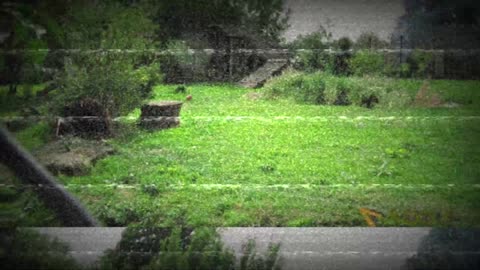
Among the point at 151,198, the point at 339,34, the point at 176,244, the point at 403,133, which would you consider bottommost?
the point at 176,244

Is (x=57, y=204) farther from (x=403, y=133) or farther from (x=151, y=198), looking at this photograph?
(x=403, y=133)

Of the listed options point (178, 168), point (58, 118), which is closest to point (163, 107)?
point (178, 168)

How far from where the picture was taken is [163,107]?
2.97m

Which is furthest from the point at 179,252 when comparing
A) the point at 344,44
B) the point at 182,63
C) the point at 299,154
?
the point at 344,44

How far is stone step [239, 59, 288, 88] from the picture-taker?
2896 mm

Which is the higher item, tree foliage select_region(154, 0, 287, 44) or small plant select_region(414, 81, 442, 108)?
tree foliage select_region(154, 0, 287, 44)

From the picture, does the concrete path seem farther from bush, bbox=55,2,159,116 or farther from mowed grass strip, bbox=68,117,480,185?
bush, bbox=55,2,159,116

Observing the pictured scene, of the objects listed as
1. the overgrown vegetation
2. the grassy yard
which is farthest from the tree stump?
the overgrown vegetation

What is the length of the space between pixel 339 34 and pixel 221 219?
981mm

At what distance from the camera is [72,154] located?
9.86ft

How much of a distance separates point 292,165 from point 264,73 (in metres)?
0.43

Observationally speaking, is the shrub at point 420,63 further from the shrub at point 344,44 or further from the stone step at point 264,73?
the stone step at point 264,73

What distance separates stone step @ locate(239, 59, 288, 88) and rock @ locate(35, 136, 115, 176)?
68cm

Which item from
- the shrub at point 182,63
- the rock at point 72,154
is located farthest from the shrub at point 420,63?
the rock at point 72,154
